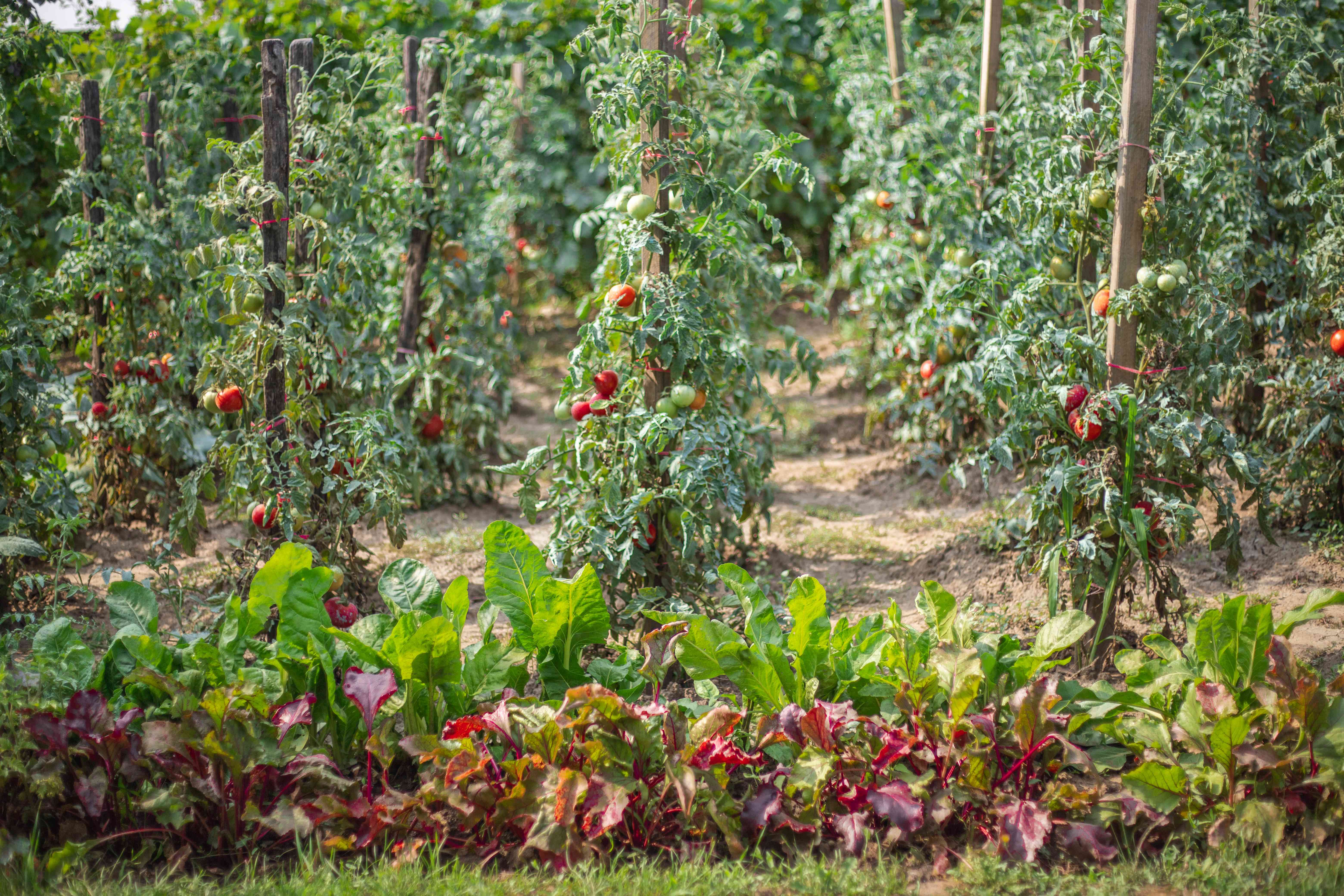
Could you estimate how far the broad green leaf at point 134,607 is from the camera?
245cm

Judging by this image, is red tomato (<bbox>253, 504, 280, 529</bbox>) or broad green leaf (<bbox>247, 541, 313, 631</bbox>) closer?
broad green leaf (<bbox>247, 541, 313, 631</bbox>)

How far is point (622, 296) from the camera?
2.91 metres

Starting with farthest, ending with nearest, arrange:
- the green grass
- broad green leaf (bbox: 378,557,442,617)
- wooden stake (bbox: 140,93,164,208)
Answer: wooden stake (bbox: 140,93,164,208)
broad green leaf (bbox: 378,557,442,617)
the green grass

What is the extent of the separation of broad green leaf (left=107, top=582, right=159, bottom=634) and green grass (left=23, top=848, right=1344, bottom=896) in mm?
624

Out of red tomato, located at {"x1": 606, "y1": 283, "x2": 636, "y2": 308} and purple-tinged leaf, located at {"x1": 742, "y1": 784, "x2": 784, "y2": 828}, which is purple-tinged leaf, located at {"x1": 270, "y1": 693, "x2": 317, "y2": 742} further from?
red tomato, located at {"x1": 606, "y1": 283, "x2": 636, "y2": 308}

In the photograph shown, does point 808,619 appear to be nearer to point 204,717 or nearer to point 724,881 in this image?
point 724,881

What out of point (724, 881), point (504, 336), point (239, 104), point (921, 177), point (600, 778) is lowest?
point (724, 881)

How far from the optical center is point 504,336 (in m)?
5.49

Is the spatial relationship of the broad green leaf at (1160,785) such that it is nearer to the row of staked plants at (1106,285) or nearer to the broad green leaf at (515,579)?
the row of staked plants at (1106,285)

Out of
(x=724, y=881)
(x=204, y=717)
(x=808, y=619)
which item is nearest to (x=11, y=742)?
(x=204, y=717)

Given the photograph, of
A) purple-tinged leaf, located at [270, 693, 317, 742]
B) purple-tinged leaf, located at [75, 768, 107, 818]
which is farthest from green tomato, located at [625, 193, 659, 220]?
purple-tinged leaf, located at [75, 768, 107, 818]

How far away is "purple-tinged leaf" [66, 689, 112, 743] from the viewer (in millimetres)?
2109

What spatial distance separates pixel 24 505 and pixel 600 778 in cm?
226

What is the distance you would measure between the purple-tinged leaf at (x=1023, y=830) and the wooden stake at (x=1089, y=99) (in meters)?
1.57
